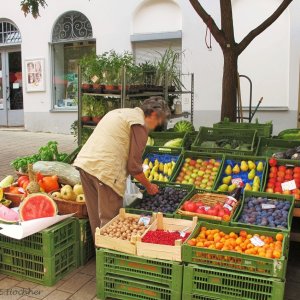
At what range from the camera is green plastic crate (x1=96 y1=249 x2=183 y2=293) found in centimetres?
329

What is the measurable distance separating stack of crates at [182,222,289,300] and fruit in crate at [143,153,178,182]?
1708 millimetres

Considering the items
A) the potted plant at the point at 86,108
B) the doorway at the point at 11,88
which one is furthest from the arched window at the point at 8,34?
the potted plant at the point at 86,108

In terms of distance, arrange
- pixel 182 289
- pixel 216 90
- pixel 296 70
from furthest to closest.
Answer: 1. pixel 216 90
2. pixel 296 70
3. pixel 182 289

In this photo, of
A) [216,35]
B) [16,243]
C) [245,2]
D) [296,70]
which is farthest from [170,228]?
[245,2]

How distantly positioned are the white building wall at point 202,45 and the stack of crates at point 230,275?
24.2ft

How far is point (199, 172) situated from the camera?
4812 mm

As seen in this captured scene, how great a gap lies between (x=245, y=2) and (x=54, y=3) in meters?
5.47

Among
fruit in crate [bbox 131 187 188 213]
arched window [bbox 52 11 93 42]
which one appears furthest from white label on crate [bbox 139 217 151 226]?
arched window [bbox 52 11 93 42]

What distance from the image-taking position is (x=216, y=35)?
6.71 m

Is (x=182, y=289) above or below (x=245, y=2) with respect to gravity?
below

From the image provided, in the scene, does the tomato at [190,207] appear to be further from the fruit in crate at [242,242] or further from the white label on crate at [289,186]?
the white label on crate at [289,186]

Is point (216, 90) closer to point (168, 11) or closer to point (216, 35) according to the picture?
point (168, 11)

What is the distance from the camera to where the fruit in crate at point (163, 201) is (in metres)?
4.05

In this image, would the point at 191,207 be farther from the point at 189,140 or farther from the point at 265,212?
the point at 189,140
